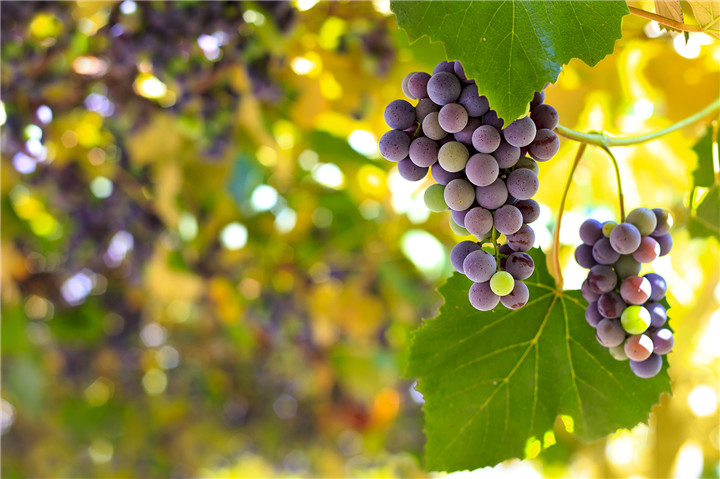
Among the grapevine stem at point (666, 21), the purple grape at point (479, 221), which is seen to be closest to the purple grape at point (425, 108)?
the purple grape at point (479, 221)

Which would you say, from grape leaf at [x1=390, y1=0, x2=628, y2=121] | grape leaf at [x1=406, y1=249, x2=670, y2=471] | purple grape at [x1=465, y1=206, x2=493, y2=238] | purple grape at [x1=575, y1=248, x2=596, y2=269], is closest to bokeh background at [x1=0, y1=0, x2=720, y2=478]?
grape leaf at [x1=406, y1=249, x2=670, y2=471]

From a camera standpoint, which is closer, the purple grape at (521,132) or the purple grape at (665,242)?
the purple grape at (521,132)

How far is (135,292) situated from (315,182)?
1.15 m

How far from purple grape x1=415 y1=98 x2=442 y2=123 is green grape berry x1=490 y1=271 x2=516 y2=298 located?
0.17m

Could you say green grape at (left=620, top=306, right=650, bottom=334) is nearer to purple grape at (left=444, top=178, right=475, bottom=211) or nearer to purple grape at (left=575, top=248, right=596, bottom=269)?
purple grape at (left=575, top=248, right=596, bottom=269)

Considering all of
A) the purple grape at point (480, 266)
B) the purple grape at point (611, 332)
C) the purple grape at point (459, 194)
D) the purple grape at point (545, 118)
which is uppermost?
the purple grape at point (545, 118)

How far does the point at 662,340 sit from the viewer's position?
0.65m

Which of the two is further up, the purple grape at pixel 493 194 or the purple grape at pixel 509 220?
the purple grape at pixel 493 194

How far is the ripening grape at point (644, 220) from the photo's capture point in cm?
67

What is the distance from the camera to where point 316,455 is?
4.71 meters

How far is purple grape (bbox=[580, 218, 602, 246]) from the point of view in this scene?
2.27 ft

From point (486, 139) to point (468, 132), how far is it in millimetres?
26

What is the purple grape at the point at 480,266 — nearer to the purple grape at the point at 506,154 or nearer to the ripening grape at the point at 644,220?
the purple grape at the point at 506,154

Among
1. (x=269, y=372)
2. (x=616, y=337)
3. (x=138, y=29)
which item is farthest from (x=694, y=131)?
(x=269, y=372)
